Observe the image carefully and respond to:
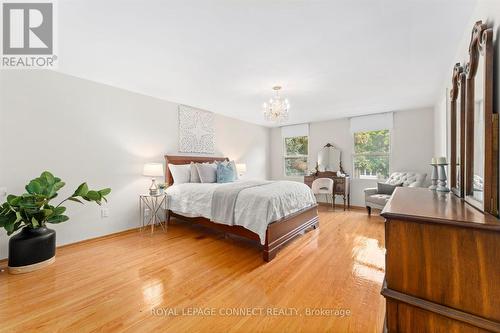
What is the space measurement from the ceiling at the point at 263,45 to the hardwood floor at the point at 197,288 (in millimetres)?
2299

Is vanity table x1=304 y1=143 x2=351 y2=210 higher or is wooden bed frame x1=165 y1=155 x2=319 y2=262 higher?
vanity table x1=304 y1=143 x2=351 y2=210

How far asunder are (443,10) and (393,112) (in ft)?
11.9

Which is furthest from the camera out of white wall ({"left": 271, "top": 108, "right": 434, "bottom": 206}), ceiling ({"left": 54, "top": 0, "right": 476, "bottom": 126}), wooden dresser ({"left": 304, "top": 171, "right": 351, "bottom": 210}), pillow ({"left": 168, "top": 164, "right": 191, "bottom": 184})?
wooden dresser ({"left": 304, "top": 171, "right": 351, "bottom": 210})

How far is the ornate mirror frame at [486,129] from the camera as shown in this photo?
3.37ft

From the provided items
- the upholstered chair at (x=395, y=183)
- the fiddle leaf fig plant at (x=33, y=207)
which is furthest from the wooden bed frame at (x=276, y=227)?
the fiddle leaf fig plant at (x=33, y=207)

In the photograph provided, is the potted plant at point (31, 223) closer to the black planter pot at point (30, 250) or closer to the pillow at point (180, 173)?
the black planter pot at point (30, 250)

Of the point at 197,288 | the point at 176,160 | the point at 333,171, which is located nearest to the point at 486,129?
the point at 197,288

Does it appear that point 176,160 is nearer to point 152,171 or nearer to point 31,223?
point 152,171

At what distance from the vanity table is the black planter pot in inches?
200

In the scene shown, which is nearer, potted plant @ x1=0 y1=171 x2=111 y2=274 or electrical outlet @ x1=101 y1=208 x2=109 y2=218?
potted plant @ x1=0 y1=171 x2=111 y2=274

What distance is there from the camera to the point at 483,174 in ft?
3.61

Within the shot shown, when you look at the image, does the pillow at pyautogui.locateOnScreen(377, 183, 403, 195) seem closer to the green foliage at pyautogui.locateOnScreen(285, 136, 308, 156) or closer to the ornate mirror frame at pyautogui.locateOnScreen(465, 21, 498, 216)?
the green foliage at pyautogui.locateOnScreen(285, 136, 308, 156)

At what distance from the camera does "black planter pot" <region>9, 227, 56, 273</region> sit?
213 centimetres

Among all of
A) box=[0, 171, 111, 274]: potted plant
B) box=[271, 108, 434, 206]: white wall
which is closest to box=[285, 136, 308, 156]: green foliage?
box=[271, 108, 434, 206]: white wall
